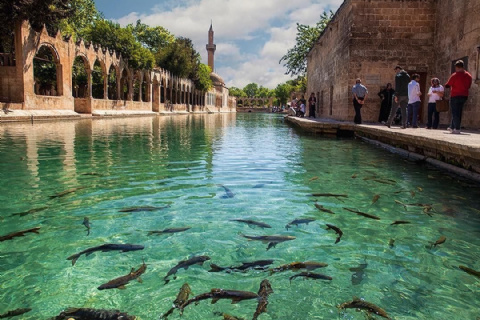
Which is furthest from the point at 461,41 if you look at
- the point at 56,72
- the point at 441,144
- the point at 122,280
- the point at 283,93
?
the point at 283,93

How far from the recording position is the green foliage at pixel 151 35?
187 feet

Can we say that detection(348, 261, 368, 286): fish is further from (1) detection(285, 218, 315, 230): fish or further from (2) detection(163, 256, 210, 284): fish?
(2) detection(163, 256, 210, 284): fish

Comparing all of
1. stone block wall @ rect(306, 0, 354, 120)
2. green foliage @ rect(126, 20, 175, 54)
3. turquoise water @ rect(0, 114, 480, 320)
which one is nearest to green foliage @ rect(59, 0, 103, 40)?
green foliage @ rect(126, 20, 175, 54)

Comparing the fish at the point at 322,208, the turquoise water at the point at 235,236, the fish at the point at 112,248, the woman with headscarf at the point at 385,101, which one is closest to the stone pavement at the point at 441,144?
the turquoise water at the point at 235,236

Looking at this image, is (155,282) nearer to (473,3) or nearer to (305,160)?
(305,160)

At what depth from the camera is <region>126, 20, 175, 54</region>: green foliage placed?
5712 cm

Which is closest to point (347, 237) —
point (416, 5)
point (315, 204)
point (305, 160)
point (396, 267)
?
point (396, 267)

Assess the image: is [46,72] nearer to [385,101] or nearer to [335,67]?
[335,67]

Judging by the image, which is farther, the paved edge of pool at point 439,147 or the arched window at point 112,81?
the arched window at point 112,81

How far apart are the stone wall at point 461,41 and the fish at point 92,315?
1239 centimetres

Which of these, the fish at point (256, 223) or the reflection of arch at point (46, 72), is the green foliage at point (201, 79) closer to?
the reflection of arch at point (46, 72)

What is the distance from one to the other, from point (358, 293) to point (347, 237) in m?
1.13

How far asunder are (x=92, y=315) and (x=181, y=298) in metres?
0.59

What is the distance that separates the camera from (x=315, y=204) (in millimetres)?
4895
